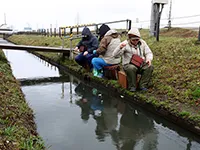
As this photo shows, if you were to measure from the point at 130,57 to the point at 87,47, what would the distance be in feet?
8.36

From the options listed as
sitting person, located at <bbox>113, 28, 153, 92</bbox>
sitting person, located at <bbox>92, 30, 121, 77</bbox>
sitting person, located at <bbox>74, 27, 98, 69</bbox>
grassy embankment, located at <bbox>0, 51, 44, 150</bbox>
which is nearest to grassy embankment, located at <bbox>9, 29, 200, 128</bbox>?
sitting person, located at <bbox>113, 28, 153, 92</bbox>

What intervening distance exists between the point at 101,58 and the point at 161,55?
1945 millimetres

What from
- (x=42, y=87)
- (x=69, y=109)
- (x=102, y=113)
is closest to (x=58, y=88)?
(x=42, y=87)

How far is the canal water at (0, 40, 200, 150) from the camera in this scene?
347 cm

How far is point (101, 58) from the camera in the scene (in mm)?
6566

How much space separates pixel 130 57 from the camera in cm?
536

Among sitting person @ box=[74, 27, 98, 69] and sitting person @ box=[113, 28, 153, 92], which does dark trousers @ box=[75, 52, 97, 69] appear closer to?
sitting person @ box=[74, 27, 98, 69]

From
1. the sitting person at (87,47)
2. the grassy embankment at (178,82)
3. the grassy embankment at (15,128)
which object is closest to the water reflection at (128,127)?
the grassy embankment at (178,82)

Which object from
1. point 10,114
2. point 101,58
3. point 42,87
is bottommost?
point 42,87

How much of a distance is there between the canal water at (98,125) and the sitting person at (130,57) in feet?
1.92

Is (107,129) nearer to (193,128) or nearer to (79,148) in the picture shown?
(79,148)

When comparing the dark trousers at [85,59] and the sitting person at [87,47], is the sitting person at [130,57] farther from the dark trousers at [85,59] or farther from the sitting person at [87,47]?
the dark trousers at [85,59]

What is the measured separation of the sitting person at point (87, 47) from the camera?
7.41 m

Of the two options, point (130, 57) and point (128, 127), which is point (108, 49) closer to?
point (130, 57)
